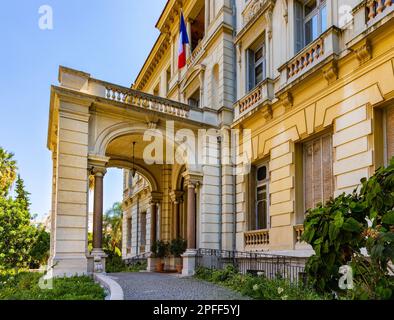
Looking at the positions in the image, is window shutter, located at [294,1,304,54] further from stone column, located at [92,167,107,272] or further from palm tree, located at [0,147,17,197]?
palm tree, located at [0,147,17,197]

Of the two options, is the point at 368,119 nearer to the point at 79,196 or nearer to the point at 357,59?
the point at 357,59

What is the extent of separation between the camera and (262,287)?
9148 mm

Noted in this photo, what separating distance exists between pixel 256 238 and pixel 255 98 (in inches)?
188

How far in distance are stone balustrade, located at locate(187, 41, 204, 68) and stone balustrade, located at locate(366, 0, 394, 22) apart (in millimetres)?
9398

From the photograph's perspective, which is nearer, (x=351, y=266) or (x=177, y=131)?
(x=351, y=266)

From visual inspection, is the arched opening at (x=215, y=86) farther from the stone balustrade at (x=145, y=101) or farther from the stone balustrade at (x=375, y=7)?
the stone balustrade at (x=375, y=7)

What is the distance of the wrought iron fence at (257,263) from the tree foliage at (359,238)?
11.1 ft

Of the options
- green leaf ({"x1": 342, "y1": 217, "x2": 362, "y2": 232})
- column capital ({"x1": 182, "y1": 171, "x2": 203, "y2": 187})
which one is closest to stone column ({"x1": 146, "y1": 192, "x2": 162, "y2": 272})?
column capital ({"x1": 182, "y1": 171, "x2": 203, "y2": 187})

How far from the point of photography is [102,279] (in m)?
10.7

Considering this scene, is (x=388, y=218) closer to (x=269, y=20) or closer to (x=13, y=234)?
(x=269, y=20)

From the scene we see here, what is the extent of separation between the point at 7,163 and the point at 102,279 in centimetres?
1694

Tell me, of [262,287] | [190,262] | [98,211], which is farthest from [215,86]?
[262,287]
